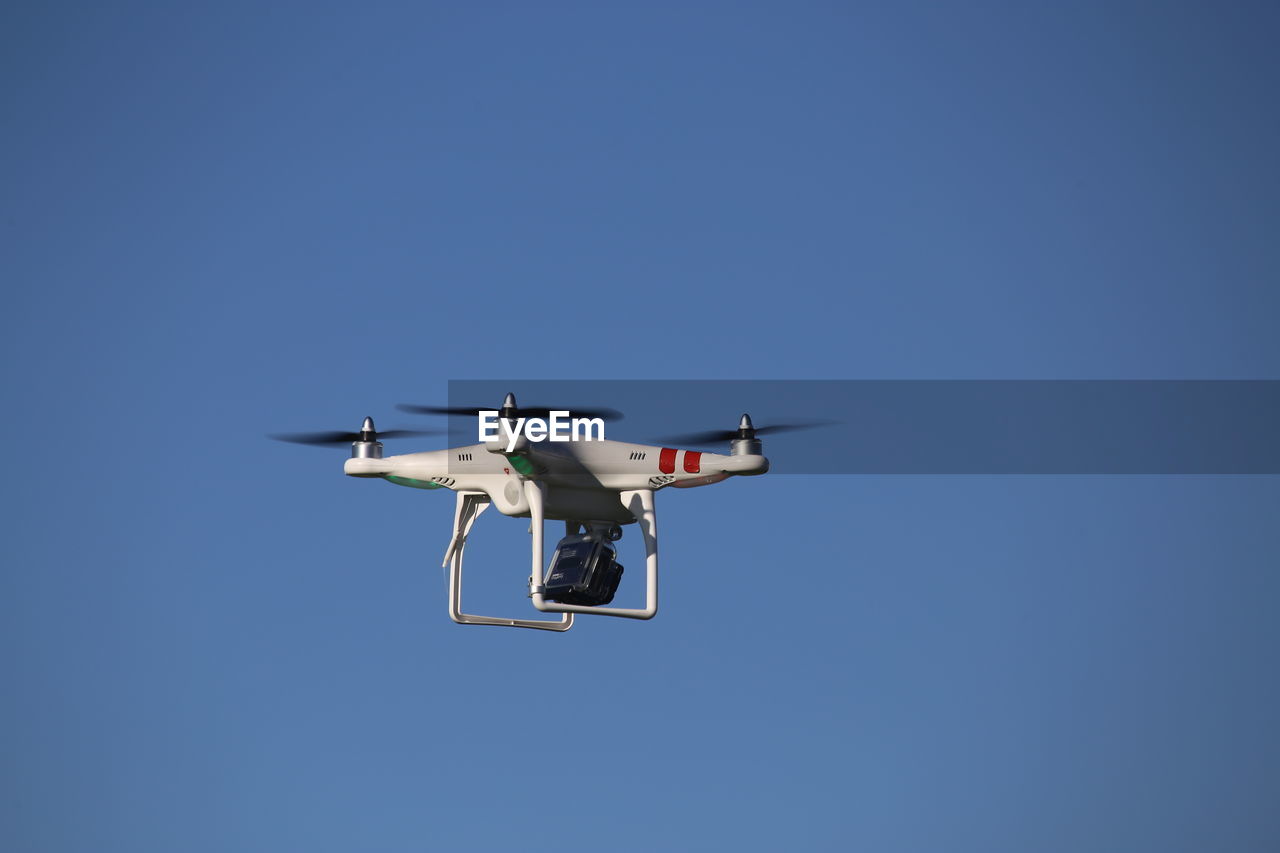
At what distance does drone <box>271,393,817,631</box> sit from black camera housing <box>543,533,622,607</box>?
2cm

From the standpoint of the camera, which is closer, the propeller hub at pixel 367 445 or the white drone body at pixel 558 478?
the white drone body at pixel 558 478

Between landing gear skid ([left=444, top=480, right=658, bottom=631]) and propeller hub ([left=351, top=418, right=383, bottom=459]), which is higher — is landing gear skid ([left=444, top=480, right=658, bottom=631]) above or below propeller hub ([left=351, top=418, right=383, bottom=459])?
below

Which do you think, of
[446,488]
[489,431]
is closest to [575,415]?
[489,431]

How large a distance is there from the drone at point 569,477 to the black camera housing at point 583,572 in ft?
0.06

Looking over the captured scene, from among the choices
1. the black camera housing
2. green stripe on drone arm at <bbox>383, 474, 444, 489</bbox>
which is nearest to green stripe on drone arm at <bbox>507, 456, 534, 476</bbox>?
the black camera housing

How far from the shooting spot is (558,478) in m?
41.1

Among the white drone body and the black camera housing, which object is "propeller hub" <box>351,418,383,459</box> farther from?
the black camera housing

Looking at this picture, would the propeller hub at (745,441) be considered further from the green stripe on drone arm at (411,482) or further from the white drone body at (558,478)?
the green stripe on drone arm at (411,482)

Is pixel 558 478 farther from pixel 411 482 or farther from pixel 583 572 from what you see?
pixel 411 482

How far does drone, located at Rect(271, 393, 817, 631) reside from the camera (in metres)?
39.7

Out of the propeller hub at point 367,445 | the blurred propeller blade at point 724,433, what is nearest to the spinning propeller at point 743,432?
the blurred propeller blade at point 724,433

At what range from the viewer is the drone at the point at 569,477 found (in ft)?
130

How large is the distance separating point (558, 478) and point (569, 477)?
213 millimetres

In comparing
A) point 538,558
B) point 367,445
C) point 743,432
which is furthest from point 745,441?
point 367,445
